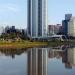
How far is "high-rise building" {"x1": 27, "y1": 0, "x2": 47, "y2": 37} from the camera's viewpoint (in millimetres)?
103006

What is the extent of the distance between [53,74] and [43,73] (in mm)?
600

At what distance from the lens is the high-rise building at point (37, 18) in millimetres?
103006

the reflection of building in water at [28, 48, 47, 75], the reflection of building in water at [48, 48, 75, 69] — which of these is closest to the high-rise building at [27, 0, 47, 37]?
the reflection of building in water at [48, 48, 75, 69]

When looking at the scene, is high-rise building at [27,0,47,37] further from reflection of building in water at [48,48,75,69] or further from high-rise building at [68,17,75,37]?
reflection of building in water at [48,48,75,69]

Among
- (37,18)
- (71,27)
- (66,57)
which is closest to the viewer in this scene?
(66,57)

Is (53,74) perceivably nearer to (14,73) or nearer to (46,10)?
(14,73)

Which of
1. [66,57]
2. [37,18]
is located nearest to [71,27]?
[37,18]

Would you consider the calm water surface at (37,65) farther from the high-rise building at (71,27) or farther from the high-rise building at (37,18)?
the high-rise building at (71,27)

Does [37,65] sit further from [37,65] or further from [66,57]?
[66,57]

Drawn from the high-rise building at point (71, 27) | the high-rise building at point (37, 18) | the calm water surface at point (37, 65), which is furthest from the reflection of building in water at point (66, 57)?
the high-rise building at point (71, 27)

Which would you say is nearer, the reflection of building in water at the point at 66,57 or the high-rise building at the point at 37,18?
the reflection of building in water at the point at 66,57

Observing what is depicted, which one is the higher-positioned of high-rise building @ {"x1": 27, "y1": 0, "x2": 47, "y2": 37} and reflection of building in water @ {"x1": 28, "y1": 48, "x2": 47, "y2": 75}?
high-rise building @ {"x1": 27, "y1": 0, "x2": 47, "y2": 37}

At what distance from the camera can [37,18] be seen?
338ft

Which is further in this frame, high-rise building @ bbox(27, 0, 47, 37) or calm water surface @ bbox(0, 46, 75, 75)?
high-rise building @ bbox(27, 0, 47, 37)
